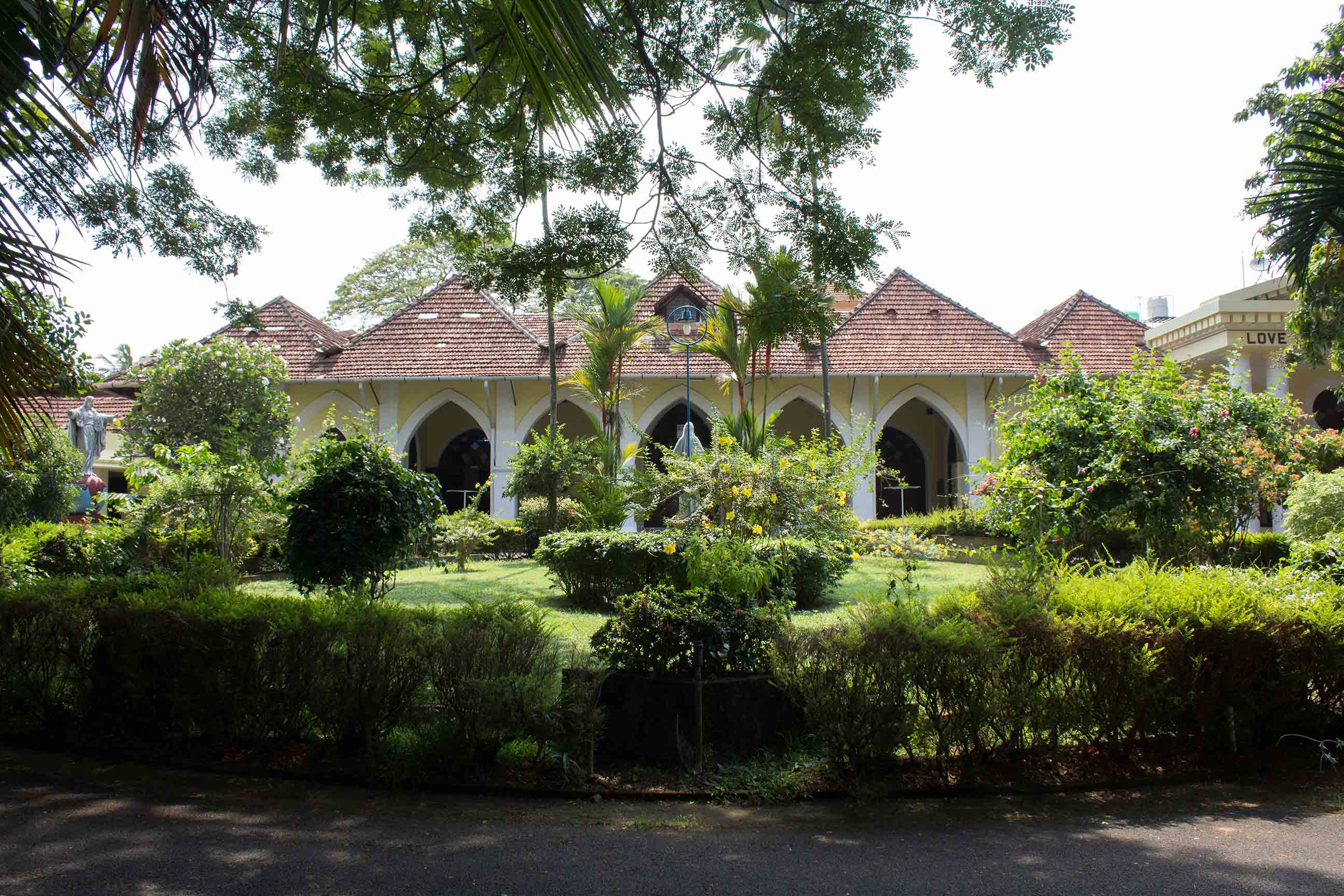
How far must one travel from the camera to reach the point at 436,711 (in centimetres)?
495

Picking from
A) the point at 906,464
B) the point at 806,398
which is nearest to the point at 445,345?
the point at 806,398

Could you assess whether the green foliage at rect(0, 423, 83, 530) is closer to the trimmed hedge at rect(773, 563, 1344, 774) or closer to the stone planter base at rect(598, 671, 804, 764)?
the stone planter base at rect(598, 671, 804, 764)

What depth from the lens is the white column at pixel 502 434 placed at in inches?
843

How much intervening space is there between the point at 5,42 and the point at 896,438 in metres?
23.3

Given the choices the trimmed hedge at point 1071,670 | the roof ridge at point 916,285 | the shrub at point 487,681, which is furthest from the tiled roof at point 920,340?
the shrub at point 487,681

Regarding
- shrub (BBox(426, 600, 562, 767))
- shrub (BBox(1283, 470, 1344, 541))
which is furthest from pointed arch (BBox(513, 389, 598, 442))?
shrub (BBox(426, 600, 562, 767))

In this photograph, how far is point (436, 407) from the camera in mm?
21969

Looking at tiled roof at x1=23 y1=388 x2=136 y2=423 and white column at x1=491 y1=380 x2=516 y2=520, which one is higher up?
tiled roof at x1=23 y1=388 x2=136 y2=423

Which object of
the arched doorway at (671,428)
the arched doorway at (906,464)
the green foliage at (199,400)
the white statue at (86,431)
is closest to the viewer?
the white statue at (86,431)

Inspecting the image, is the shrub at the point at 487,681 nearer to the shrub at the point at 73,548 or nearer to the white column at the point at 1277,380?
the shrub at the point at 73,548

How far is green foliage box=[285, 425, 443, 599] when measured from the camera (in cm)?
738

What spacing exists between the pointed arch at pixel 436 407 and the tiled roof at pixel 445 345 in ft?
2.91

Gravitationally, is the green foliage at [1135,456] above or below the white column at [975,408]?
below

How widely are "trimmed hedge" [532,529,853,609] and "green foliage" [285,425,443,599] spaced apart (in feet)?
9.43
